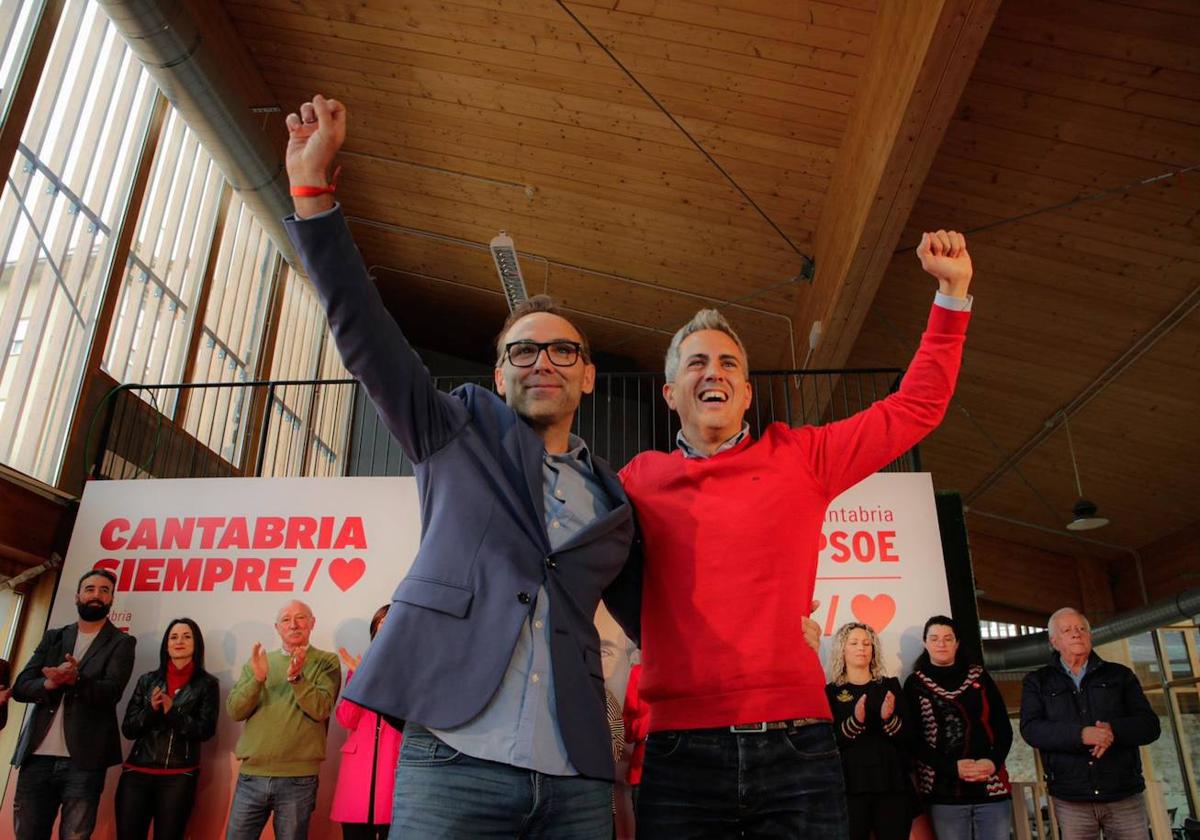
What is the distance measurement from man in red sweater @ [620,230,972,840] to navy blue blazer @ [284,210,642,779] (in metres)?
0.15

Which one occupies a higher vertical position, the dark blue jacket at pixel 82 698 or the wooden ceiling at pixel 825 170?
the wooden ceiling at pixel 825 170

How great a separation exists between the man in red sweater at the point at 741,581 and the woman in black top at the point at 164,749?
3667 mm

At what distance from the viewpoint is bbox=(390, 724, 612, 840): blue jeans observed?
1043 millimetres

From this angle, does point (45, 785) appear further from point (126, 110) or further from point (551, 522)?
point (126, 110)

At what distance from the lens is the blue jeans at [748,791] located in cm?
125

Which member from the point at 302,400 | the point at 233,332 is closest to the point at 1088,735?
the point at 233,332

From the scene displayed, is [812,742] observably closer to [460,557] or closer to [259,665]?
[460,557]

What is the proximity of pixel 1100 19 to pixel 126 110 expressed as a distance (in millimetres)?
6513

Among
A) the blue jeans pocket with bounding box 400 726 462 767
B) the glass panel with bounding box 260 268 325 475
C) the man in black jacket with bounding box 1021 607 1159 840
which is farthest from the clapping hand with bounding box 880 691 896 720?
the glass panel with bounding box 260 268 325 475

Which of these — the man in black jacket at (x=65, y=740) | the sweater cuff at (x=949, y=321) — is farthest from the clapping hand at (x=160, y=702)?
the sweater cuff at (x=949, y=321)

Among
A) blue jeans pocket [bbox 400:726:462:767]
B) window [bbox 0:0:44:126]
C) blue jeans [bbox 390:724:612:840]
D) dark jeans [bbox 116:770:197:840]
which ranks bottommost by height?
dark jeans [bbox 116:770:197:840]

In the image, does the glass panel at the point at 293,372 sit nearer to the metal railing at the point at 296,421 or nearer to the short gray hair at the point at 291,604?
the metal railing at the point at 296,421

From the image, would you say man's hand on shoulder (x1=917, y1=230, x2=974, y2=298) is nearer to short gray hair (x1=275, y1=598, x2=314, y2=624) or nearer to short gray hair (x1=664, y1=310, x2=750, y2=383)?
short gray hair (x1=664, y1=310, x2=750, y2=383)

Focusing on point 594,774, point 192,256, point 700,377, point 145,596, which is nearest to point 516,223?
point 192,256
